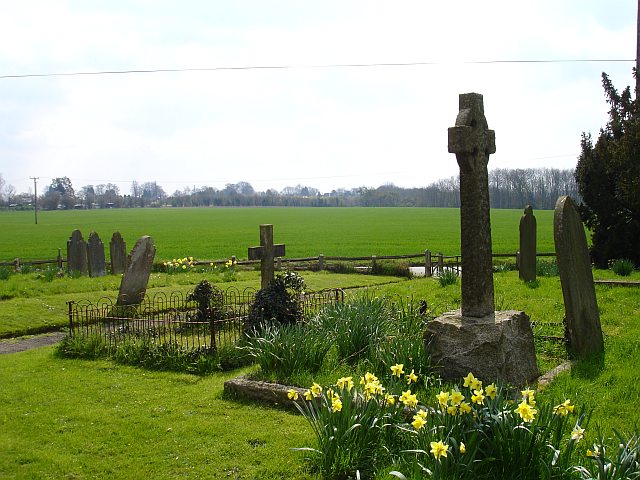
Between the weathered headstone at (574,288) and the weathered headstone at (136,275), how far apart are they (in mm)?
10134

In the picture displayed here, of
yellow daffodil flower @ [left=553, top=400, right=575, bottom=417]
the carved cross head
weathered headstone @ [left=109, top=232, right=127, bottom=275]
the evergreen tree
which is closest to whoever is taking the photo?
yellow daffodil flower @ [left=553, top=400, right=575, bottom=417]

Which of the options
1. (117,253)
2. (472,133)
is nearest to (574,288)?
(472,133)

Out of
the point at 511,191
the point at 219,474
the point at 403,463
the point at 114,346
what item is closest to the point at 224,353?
the point at 114,346

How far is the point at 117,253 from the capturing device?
23.8m

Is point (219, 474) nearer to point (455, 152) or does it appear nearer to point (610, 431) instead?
point (610, 431)

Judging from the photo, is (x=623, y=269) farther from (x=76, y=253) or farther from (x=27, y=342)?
(x=76, y=253)

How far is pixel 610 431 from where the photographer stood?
5.95m

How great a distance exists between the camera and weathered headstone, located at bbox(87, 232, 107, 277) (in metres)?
23.2

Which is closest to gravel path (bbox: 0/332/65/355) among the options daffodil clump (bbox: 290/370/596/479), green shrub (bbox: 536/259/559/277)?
daffodil clump (bbox: 290/370/596/479)

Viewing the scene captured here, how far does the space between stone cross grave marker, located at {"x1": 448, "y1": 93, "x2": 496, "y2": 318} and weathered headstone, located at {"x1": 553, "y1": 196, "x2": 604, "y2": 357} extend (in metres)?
1.50

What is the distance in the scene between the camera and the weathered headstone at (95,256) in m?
23.2

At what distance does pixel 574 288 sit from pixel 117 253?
60.9 feet

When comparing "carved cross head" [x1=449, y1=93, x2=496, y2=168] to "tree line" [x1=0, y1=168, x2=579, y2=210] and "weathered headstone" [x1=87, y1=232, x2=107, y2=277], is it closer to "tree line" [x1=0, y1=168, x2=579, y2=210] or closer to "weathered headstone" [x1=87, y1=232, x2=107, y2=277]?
"weathered headstone" [x1=87, y1=232, x2=107, y2=277]

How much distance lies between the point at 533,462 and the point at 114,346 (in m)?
8.11
